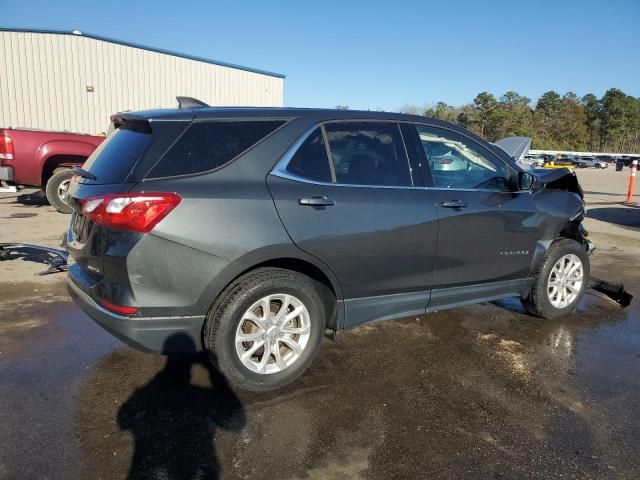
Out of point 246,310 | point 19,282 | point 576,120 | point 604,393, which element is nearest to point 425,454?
point 246,310

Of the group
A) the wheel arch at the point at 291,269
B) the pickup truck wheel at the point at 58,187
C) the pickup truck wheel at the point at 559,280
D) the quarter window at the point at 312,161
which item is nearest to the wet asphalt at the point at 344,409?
the pickup truck wheel at the point at 559,280

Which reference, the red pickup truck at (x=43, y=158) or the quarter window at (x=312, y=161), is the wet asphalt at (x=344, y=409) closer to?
the quarter window at (x=312, y=161)

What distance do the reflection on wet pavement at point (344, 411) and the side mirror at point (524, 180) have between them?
1.28 meters

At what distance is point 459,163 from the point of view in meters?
4.11

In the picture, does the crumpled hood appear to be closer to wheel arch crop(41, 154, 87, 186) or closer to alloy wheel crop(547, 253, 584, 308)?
alloy wheel crop(547, 253, 584, 308)

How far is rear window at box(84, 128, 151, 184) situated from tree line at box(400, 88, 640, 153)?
7464 cm

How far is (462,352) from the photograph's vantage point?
3.89m

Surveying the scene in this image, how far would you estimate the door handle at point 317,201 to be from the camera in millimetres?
3059

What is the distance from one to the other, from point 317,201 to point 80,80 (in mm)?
19592

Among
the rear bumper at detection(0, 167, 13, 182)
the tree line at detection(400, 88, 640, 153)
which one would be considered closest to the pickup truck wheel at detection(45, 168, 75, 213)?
the rear bumper at detection(0, 167, 13, 182)

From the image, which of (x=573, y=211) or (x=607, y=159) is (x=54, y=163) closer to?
(x=573, y=211)

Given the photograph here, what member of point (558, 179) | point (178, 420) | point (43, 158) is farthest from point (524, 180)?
point (43, 158)

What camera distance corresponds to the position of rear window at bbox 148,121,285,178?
9.24 feet

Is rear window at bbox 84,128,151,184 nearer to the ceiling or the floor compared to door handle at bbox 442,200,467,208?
nearer to the ceiling
